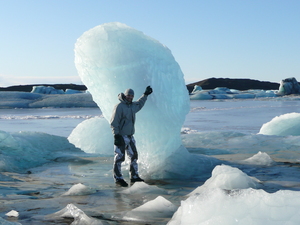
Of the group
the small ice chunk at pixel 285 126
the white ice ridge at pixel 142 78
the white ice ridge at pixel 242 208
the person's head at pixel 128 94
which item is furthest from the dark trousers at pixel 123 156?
the small ice chunk at pixel 285 126

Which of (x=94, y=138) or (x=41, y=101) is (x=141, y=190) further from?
(x=41, y=101)

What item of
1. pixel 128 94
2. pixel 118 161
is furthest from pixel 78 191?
pixel 128 94

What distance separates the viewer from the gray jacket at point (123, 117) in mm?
5230

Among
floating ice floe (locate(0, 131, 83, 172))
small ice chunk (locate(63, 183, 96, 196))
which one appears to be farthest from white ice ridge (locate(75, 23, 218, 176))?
floating ice floe (locate(0, 131, 83, 172))

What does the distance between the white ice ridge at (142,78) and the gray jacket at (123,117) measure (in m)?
0.63

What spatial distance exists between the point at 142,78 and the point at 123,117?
0.91 metres

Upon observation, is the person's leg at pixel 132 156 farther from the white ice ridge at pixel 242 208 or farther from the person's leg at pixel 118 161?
the white ice ridge at pixel 242 208

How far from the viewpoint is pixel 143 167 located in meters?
6.16

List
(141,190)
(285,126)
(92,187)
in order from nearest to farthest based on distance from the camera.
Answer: (141,190) < (92,187) < (285,126)

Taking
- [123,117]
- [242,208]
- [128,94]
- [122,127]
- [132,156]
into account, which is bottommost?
[132,156]

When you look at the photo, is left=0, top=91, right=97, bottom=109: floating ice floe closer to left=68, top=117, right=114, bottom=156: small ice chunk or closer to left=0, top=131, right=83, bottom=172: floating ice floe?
left=68, top=117, right=114, bottom=156: small ice chunk

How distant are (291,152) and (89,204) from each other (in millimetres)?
5094

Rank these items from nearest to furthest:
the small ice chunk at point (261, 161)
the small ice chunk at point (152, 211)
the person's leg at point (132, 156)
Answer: the small ice chunk at point (152, 211) < the person's leg at point (132, 156) < the small ice chunk at point (261, 161)

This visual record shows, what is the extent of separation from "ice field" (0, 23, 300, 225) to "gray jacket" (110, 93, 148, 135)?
2.09ft
